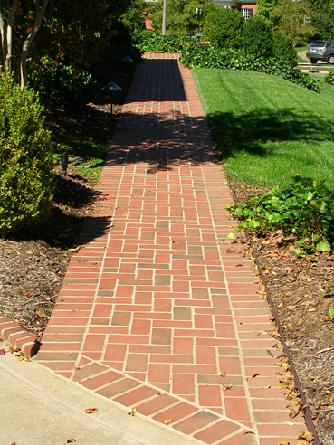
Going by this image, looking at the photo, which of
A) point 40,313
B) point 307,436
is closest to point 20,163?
point 40,313

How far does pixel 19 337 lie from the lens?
15.1ft

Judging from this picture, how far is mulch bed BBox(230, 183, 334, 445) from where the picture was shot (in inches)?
155

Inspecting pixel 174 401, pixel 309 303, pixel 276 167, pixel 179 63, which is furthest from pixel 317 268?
pixel 179 63

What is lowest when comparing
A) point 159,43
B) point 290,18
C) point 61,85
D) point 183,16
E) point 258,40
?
point 159,43

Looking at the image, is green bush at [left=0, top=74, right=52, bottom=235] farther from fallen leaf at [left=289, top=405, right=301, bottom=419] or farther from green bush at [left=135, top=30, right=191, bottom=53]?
green bush at [left=135, top=30, right=191, bottom=53]

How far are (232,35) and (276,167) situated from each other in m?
22.3

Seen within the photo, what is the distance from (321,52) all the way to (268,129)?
30.0 metres

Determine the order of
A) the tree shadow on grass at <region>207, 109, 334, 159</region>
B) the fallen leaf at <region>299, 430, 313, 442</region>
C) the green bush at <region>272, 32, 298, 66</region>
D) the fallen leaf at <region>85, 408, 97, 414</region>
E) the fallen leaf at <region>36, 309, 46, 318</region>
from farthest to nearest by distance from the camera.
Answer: the green bush at <region>272, 32, 298, 66</region> → the tree shadow on grass at <region>207, 109, 334, 159</region> → the fallen leaf at <region>36, 309, 46, 318</region> → the fallen leaf at <region>85, 408, 97, 414</region> → the fallen leaf at <region>299, 430, 313, 442</region>

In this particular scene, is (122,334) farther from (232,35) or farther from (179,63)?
(232,35)

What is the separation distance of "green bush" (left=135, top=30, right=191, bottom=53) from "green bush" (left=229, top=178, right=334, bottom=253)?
26581 mm

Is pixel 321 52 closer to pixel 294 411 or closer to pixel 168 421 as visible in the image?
pixel 294 411

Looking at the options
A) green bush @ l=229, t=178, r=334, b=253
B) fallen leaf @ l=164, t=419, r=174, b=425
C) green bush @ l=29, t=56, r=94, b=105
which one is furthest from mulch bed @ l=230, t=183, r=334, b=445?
green bush @ l=29, t=56, r=94, b=105

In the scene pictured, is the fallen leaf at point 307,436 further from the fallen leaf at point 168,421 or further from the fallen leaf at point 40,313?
the fallen leaf at point 40,313

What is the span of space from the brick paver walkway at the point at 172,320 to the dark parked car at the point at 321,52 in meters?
34.4
